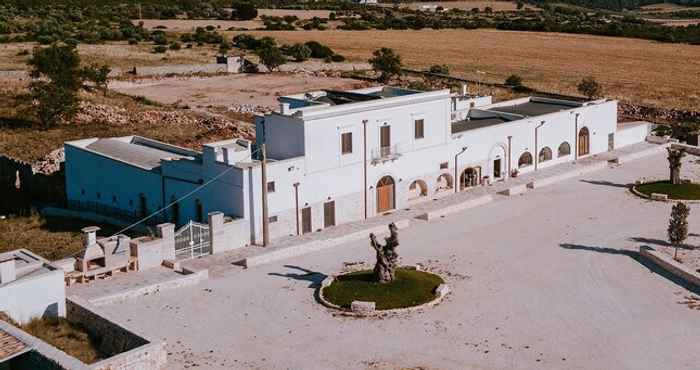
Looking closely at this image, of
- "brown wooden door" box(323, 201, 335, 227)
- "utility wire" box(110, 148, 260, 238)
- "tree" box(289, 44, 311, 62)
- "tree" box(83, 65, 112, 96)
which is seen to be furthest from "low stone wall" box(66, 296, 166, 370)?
"tree" box(289, 44, 311, 62)

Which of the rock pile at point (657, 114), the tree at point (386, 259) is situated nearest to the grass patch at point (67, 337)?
the tree at point (386, 259)

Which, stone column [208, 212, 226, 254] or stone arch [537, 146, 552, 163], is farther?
stone arch [537, 146, 552, 163]

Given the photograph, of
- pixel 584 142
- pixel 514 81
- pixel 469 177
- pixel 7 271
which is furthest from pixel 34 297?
pixel 514 81

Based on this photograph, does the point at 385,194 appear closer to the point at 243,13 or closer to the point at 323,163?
the point at 323,163

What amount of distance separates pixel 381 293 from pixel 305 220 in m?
8.13

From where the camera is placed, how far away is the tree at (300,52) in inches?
3597

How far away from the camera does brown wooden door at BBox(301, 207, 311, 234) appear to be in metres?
36.4

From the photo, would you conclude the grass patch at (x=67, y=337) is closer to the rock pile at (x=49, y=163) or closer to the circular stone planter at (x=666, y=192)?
the rock pile at (x=49, y=163)

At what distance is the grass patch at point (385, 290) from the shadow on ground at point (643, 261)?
6.97m

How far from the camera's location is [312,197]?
120 feet

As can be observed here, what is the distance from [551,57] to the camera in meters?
100

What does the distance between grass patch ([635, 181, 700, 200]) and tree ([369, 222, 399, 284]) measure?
1787 centimetres

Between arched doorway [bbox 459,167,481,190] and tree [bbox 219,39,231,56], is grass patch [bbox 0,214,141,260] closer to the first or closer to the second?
arched doorway [bbox 459,167,481,190]

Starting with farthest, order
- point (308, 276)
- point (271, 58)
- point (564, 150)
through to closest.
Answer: point (271, 58)
point (564, 150)
point (308, 276)
